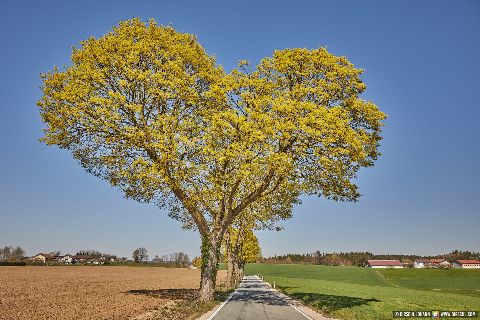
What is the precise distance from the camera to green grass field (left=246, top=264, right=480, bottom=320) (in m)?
24.6

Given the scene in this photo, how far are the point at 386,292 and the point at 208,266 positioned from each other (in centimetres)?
3182

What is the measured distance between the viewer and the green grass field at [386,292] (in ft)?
80.6

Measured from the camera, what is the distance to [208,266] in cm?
2717

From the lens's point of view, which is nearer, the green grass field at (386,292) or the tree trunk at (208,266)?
the green grass field at (386,292)

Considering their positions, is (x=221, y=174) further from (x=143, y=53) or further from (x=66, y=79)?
(x=66, y=79)

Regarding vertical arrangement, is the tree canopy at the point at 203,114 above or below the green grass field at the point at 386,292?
above

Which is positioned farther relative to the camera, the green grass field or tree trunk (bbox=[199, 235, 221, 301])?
tree trunk (bbox=[199, 235, 221, 301])

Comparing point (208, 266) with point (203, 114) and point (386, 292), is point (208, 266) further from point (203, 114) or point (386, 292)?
point (386, 292)

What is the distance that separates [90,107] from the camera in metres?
23.8

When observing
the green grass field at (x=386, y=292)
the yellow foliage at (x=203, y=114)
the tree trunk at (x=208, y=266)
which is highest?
the yellow foliage at (x=203, y=114)

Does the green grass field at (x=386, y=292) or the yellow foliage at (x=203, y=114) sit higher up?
the yellow foliage at (x=203, y=114)

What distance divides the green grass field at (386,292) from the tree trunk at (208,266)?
6.23m

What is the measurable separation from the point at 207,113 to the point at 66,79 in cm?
792

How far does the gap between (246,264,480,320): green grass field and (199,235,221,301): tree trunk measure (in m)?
6.23
